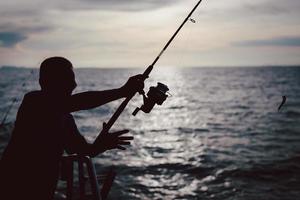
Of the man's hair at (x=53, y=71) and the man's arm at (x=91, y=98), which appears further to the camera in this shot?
the man's arm at (x=91, y=98)

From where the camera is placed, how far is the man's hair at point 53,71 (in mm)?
3043

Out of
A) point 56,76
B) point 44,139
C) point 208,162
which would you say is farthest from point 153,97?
point 208,162

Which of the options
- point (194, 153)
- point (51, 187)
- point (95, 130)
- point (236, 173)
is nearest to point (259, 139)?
point (194, 153)

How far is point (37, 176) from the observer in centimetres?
300

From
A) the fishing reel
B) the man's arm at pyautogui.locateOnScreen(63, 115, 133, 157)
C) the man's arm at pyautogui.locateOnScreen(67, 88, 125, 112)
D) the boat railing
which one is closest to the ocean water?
the boat railing

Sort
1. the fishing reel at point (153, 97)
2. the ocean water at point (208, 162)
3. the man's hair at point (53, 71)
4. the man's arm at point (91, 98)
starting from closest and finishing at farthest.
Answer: the man's hair at point (53, 71)
the man's arm at point (91, 98)
the fishing reel at point (153, 97)
the ocean water at point (208, 162)

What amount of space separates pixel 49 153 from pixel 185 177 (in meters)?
12.4

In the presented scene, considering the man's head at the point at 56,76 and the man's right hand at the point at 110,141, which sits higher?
the man's head at the point at 56,76

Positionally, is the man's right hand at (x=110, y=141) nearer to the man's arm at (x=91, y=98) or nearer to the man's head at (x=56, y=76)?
the man's arm at (x=91, y=98)

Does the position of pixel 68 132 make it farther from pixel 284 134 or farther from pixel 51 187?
pixel 284 134

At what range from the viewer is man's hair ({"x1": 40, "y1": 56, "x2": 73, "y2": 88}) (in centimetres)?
304

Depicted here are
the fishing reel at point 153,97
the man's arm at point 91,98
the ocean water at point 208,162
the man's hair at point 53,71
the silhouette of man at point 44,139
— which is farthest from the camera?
the ocean water at point 208,162

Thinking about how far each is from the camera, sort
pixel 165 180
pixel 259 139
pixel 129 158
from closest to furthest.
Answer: pixel 165 180
pixel 129 158
pixel 259 139

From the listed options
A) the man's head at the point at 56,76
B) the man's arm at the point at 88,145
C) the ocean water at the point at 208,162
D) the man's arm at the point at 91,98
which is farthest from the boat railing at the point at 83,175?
the ocean water at the point at 208,162
